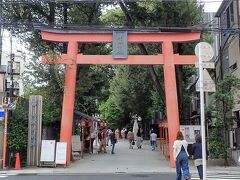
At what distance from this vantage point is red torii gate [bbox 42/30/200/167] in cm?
2234

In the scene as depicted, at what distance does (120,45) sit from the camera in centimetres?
2262

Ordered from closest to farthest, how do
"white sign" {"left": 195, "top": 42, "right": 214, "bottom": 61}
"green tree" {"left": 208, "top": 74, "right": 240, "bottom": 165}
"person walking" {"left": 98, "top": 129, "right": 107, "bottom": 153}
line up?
"white sign" {"left": 195, "top": 42, "right": 214, "bottom": 61}, "green tree" {"left": 208, "top": 74, "right": 240, "bottom": 165}, "person walking" {"left": 98, "top": 129, "right": 107, "bottom": 153}

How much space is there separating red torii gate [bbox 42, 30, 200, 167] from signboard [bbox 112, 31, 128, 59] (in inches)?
10.4

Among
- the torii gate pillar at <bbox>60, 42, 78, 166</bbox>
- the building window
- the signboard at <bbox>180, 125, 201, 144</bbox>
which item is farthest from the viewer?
the building window

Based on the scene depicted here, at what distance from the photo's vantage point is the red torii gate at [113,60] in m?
22.3

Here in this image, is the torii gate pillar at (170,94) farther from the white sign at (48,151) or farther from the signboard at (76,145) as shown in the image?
the signboard at (76,145)

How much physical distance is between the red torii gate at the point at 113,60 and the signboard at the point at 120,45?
0.26 metres

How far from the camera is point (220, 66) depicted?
3109 cm

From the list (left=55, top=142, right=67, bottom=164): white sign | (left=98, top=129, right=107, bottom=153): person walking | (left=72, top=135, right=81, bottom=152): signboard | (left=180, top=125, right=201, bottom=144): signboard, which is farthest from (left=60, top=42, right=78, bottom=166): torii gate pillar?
(left=98, top=129, right=107, bottom=153): person walking

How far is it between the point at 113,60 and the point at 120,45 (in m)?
0.90

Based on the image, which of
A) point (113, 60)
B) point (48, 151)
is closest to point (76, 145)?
point (48, 151)

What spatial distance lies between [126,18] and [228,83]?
9130mm

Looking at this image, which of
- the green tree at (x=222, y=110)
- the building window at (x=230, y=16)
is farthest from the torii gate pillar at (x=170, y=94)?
the building window at (x=230, y=16)

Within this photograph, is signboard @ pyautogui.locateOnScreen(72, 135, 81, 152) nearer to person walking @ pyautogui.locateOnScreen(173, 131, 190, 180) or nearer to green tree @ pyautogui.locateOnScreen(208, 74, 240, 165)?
green tree @ pyautogui.locateOnScreen(208, 74, 240, 165)
